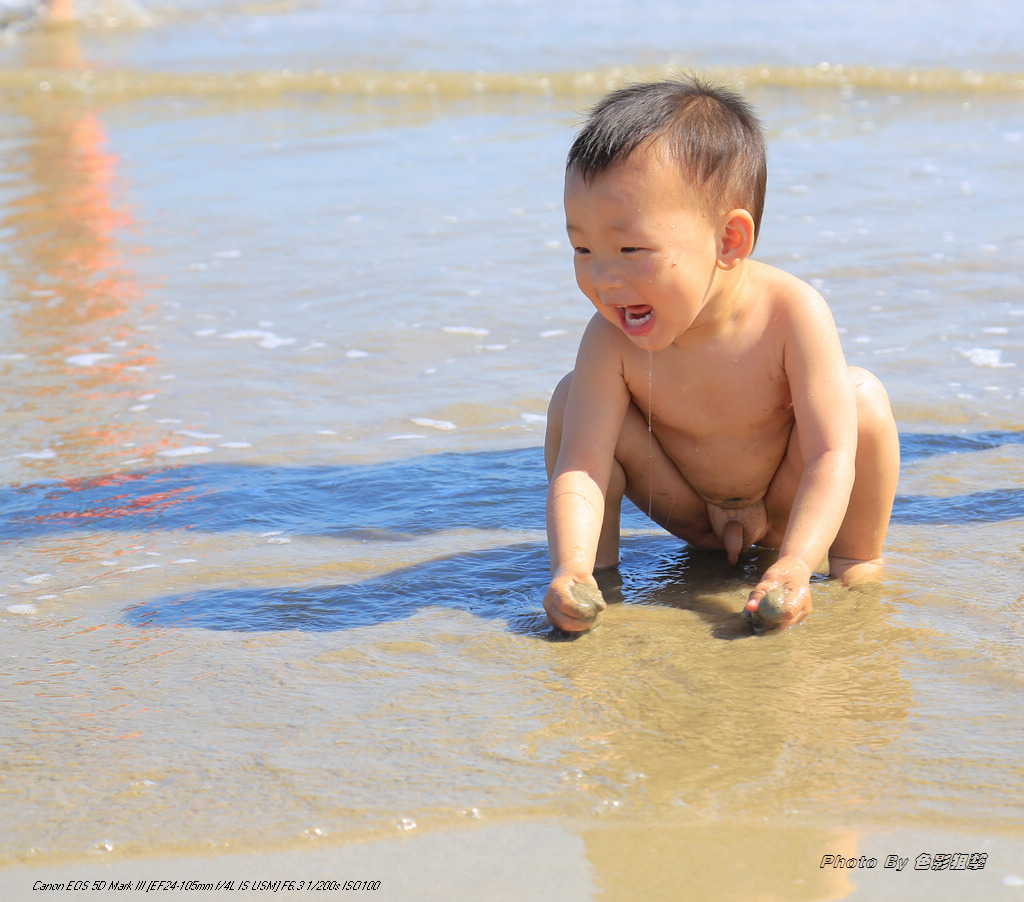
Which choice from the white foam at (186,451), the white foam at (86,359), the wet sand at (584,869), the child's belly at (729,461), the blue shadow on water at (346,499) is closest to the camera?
the wet sand at (584,869)

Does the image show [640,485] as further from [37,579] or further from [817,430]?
[37,579]

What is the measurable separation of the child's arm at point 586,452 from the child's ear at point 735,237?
11.3 inches

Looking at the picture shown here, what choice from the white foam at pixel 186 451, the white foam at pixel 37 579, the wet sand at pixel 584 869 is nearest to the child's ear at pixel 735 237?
the wet sand at pixel 584 869

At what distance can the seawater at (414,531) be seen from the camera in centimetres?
188

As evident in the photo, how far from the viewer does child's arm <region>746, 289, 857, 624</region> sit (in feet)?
7.96

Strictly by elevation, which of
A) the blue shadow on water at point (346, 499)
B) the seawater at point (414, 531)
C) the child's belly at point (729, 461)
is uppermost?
the child's belly at point (729, 461)

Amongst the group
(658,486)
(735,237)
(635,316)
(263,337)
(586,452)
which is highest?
(735,237)

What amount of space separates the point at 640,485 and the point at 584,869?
3.97ft

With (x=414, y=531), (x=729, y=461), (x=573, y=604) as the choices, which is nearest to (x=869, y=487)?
(x=729, y=461)

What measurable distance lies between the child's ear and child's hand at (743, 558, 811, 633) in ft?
1.96

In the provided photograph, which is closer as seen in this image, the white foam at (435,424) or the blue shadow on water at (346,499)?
the blue shadow on water at (346,499)

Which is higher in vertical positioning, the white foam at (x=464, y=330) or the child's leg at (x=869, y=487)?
the child's leg at (x=869, y=487)

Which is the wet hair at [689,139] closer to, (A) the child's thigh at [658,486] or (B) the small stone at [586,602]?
(A) the child's thigh at [658,486]

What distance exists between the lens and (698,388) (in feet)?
8.62
